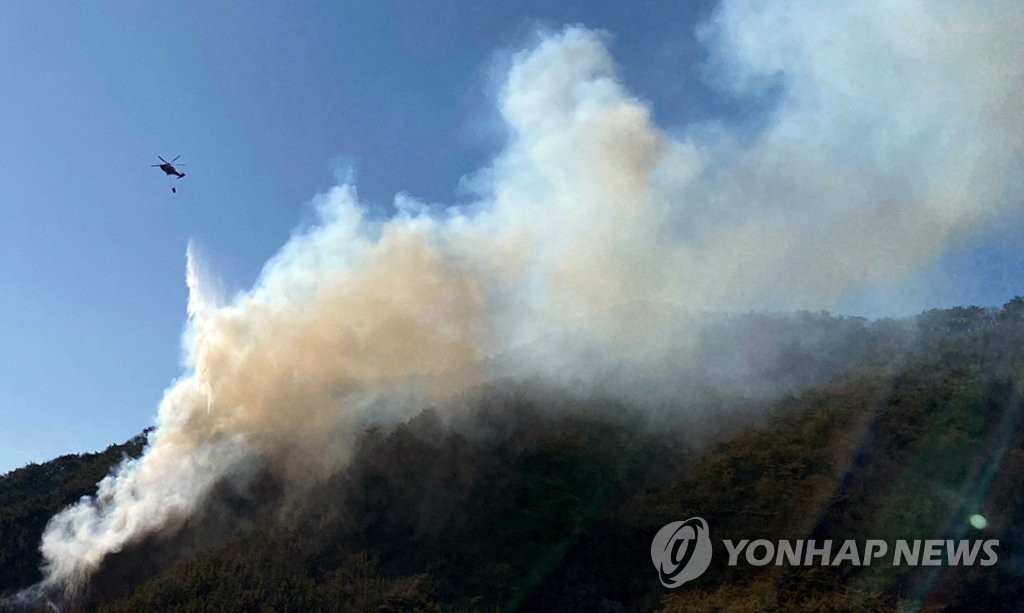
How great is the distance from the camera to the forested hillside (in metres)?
33.7

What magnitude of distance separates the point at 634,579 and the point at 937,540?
1387cm

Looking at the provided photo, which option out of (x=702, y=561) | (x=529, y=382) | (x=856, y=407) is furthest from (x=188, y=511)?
(x=856, y=407)

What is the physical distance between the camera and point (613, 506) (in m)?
41.7

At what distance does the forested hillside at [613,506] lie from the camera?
33.7m

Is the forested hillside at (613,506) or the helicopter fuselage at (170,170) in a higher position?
the helicopter fuselage at (170,170)

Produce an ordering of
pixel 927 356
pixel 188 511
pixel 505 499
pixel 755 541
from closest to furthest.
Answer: pixel 755 541, pixel 505 499, pixel 188 511, pixel 927 356

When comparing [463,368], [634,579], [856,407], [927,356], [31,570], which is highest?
[463,368]

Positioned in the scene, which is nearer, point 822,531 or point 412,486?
point 822,531

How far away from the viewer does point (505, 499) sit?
41.5 meters

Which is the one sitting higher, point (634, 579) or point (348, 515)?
point (348, 515)

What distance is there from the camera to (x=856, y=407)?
42906 mm

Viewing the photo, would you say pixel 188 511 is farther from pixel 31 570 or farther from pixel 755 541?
pixel 755 541

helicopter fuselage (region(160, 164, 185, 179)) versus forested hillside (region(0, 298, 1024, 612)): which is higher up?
helicopter fuselage (region(160, 164, 185, 179))

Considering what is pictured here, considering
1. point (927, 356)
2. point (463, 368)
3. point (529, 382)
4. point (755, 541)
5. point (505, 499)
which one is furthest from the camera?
point (463, 368)
